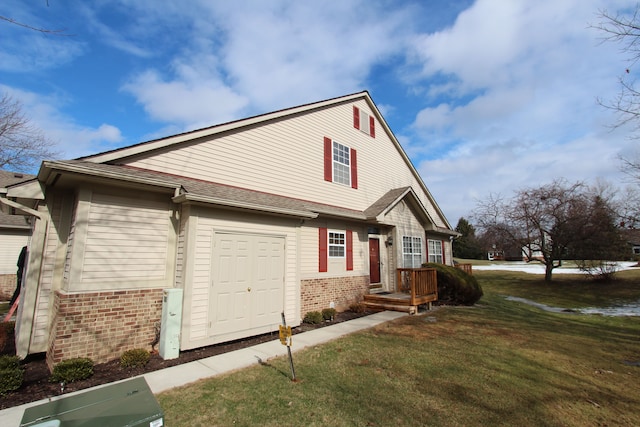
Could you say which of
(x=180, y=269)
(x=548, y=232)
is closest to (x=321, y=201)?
(x=180, y=269)

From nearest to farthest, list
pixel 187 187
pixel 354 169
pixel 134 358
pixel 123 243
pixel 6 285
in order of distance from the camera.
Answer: pixel 134 358 < pixel 123 243 < pixel 187 187 < pixel 354 169 < pixel 6 285

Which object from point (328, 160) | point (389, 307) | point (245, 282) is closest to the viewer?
point (245, 282)

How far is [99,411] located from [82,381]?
4736 millimetres

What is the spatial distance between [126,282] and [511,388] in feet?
24.3

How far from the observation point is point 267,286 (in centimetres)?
828

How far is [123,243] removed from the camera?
257 inches

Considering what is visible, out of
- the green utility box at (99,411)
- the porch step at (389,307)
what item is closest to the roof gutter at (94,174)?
the green utility box at (99,411)

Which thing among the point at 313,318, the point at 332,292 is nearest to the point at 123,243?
the point at 313,318

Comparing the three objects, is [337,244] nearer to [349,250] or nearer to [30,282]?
[349,250]

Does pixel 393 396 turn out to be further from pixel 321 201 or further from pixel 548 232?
pixel 548 232

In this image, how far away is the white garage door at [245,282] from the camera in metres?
7.29

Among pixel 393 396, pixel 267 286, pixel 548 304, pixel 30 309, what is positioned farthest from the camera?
pixel 548 304

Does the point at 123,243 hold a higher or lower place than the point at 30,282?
higher

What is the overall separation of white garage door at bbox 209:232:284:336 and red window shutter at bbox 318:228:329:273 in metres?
2.29
